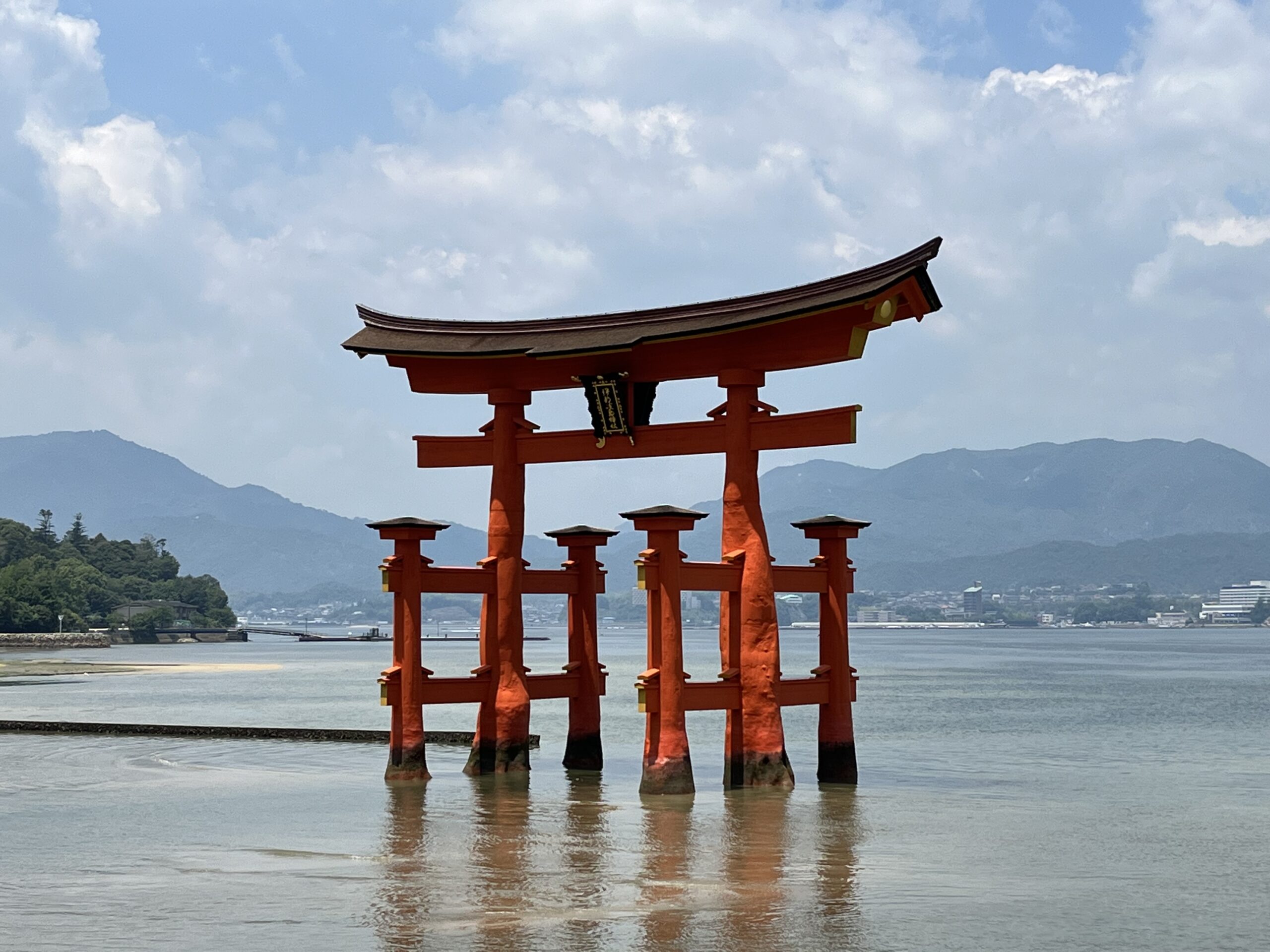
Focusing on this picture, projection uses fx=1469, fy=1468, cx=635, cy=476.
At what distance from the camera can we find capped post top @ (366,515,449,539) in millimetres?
22047

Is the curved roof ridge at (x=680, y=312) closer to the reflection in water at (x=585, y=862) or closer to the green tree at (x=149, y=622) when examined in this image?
the reflection in water at (x=585, y=862)

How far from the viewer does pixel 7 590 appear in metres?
123

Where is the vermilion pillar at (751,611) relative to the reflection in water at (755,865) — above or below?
above

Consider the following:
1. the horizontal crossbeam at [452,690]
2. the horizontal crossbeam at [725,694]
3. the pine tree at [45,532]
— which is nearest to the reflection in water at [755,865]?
the horizontal crossbeam at [725,694]

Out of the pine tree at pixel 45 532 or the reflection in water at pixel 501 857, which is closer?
the reflection in water at pixel 501 857

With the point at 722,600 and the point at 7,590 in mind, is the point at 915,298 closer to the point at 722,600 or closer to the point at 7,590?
the point at 722,600

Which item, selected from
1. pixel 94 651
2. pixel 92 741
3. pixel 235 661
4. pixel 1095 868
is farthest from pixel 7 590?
pixel 1095 868

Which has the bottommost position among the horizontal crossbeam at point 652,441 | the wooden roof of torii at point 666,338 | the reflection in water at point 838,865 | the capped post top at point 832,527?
the reflection in water at point 838,865

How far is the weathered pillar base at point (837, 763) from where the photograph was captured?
23.1 meters

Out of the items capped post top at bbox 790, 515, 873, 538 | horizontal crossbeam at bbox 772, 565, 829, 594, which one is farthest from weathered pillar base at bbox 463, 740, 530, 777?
capped post top at bbox 790, 515, 873, 538

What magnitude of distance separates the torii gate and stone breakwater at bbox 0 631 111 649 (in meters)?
106

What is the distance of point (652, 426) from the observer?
73.9 ft

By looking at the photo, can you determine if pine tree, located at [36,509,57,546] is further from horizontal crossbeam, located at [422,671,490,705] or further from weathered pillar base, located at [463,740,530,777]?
horizontal crossbeam, located at [422,671,490,705]

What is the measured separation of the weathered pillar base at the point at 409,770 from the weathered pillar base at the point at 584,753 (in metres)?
3.56
